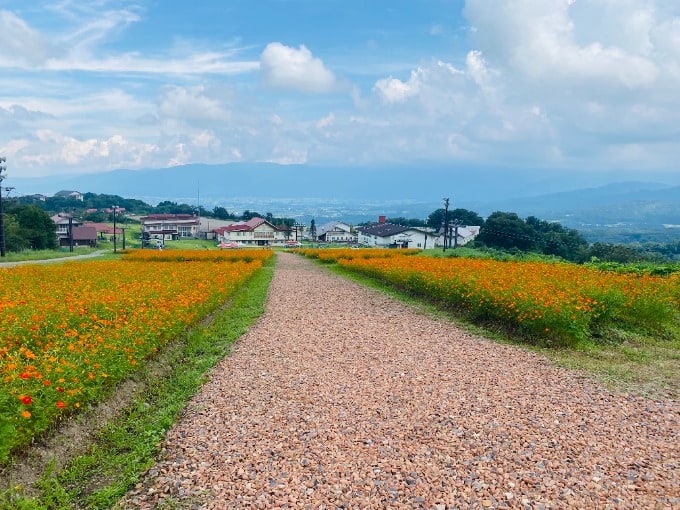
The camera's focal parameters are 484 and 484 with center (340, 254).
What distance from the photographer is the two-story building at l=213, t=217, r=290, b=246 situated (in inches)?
3602

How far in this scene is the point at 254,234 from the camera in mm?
93750

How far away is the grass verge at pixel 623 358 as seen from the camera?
23.8 ft

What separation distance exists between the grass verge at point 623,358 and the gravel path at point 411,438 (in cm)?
49

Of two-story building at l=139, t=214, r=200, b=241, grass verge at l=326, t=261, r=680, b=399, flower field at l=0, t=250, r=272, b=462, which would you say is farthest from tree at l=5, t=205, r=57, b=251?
grass verge at l=326, t=261, r=680, b=399

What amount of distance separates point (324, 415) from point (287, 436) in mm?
708

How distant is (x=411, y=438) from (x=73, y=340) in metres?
5.03

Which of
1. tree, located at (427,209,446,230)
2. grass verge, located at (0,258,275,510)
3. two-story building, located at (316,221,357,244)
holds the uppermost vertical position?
tree, located at (427,209,446,230)

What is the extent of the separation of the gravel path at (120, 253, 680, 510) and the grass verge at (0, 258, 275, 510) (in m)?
0.21

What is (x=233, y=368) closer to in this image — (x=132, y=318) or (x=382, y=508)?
(x=132, y=318)

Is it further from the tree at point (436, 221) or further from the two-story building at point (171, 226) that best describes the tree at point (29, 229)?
the tree at point (436, 221)

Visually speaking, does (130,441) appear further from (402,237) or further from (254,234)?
(254,234)

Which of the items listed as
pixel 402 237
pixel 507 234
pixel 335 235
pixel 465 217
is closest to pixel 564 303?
pixel 507 234

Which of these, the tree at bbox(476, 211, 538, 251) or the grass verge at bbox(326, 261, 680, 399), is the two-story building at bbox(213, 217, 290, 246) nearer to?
the tree at bbox(476, 211, 538, 251)

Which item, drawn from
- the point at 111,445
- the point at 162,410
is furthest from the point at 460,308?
the point at 111,445
